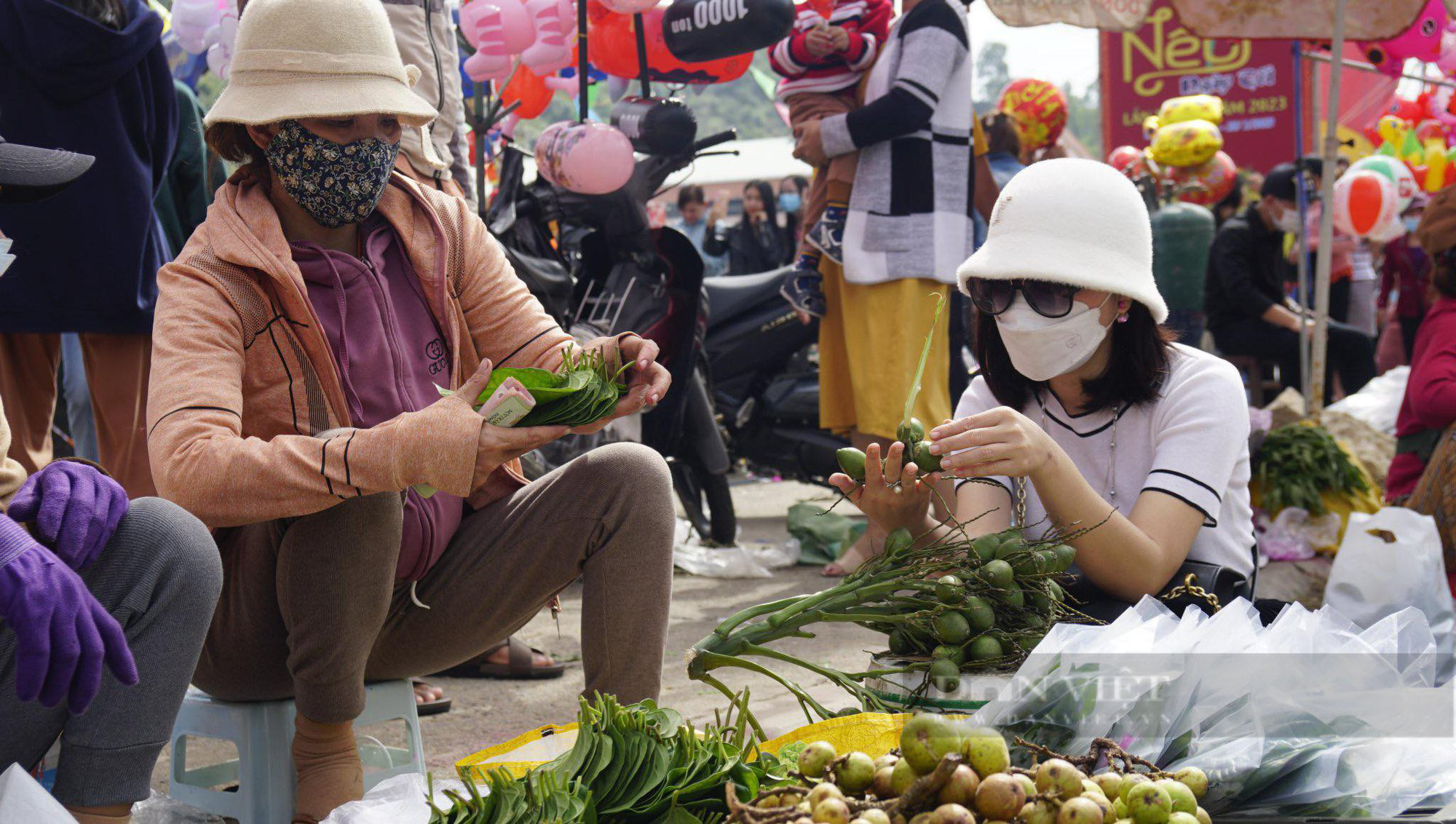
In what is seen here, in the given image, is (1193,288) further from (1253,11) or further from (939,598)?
(939,598)

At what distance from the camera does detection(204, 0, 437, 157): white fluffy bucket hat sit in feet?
7.97

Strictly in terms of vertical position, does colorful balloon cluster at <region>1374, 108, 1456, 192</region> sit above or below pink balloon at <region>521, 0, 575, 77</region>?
below

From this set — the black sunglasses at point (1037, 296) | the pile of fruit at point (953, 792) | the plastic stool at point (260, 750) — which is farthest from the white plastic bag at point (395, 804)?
the black sunglasses at point (1037, 296)

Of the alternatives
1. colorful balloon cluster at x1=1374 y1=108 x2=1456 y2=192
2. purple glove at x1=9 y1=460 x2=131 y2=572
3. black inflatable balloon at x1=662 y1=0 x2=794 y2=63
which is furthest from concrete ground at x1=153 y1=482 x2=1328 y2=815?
colorful balloon cluster at x1=1374 y1=108 x2=1456 y2=192

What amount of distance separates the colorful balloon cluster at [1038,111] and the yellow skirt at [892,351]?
8.33 ft

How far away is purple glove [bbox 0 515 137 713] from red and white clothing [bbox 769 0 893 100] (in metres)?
3.57

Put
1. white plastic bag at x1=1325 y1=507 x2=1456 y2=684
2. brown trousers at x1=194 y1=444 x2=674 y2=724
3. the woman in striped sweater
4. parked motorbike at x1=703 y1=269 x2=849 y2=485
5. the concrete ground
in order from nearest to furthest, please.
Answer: brown trousers at x1=194 y1=444 x2=674 y2=724, the concrete ground, white plastic bag at x1=1325 y1=507 x2=1456 y2=684, the woman in striped sweater, parked motorbike at x1=703 y1=269 x2=849 y2=485

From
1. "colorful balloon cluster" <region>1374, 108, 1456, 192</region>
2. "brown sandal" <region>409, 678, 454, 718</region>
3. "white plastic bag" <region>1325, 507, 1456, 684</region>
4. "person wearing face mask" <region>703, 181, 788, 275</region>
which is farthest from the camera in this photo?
"person wearing face mask" <region>703, 181, 788, 275</region>

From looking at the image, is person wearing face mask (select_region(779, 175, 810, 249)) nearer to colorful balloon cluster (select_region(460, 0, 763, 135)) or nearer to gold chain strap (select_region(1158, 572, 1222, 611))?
colorful balloon cluster (select_region(460, 0, 763, 135))

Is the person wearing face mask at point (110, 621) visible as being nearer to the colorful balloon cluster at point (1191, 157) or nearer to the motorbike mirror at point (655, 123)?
the motorbike mirror at point (655, 123)

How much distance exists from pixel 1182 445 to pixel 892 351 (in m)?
2.22

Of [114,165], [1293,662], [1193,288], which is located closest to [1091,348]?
[1293,662]

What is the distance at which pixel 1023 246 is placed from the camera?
248cm

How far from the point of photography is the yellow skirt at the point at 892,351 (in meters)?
4.62
